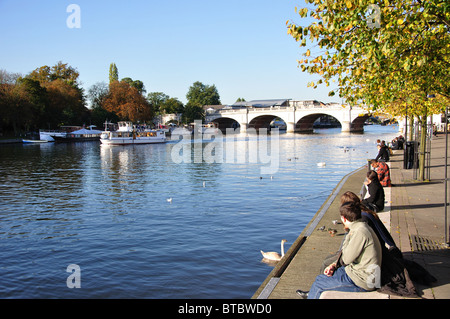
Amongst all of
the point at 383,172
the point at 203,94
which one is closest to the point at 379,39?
the point at 383,172

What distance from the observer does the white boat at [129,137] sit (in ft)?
242

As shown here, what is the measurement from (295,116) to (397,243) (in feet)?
351

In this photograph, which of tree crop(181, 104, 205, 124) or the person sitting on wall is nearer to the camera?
the person sitting on wall

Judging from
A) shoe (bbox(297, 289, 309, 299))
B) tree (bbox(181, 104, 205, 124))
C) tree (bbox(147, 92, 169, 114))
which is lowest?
shoe (bbox(297, 289, 309, 299))

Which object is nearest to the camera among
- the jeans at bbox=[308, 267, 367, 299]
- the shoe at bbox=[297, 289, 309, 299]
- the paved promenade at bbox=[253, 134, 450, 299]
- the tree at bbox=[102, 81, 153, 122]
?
the jeans at bbox=[308, 267, 367, 299]

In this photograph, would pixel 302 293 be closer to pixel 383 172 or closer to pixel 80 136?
pixel 383 172

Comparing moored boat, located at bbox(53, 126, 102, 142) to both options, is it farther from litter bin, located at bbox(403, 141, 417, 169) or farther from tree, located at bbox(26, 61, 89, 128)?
litter bin, located at bbox(403, 141, 417, 169)

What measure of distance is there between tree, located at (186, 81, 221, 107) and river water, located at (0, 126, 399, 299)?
161 m

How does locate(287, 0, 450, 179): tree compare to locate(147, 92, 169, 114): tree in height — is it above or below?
below

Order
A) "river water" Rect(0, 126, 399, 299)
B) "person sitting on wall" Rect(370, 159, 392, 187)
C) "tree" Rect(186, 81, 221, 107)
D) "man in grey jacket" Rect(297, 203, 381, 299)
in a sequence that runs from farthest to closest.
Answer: "tree" Rect(186, 81, 221, 107) < "person sitting on wall" Rect(370, 159, 392, 187) < "river water" Rect(0, 126, 399, 299) < "man in grey jacket" Rect(297, 203, 381, 299)

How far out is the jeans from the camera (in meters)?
6.06

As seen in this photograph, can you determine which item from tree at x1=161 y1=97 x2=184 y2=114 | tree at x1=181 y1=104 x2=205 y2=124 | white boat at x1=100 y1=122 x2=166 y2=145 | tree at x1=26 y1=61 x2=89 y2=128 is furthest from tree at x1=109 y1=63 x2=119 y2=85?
white boat at x1=100 y1=122 x2=166 y2=145
